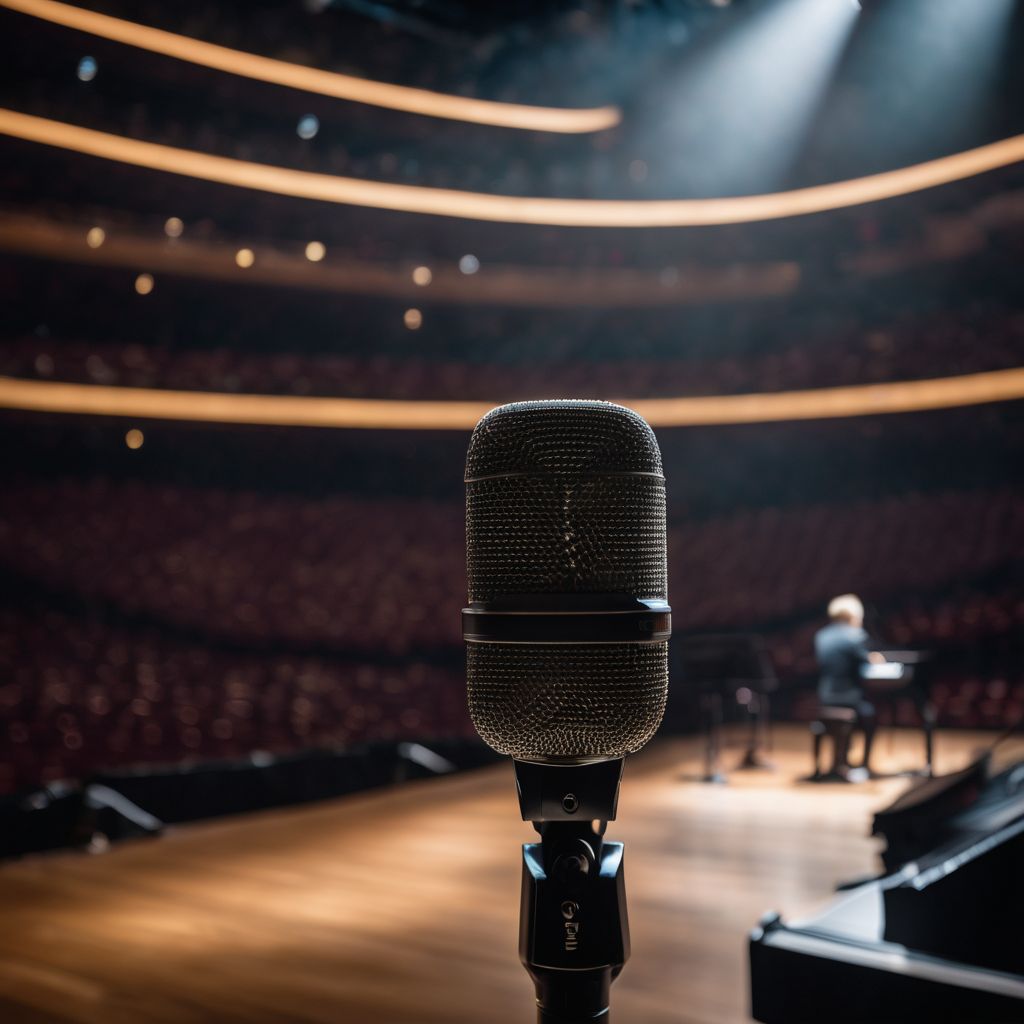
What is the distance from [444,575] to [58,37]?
4026mm

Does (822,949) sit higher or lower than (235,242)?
lower

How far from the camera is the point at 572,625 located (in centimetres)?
63

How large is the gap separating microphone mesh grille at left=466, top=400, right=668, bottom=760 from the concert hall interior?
1359 millimetres

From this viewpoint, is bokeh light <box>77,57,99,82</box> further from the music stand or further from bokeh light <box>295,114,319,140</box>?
the music stand

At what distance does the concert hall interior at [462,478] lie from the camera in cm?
256

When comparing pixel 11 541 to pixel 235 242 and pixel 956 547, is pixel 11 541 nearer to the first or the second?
pixel 235 242

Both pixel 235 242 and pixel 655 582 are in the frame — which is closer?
pixel 655 582

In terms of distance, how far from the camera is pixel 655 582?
69 cm

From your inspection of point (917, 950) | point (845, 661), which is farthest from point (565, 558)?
point (845, 661)

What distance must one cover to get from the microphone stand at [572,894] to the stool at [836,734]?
4342 mm

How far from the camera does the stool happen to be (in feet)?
15.4

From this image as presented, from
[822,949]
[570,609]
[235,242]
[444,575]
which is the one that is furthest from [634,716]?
[235,242]

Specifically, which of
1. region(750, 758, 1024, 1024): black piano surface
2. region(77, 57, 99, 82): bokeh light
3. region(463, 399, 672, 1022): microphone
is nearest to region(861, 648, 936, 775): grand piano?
region(750, 758, 1024, 1024): black piano surface

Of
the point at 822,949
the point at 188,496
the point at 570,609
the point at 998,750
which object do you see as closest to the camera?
the point at 570,609
